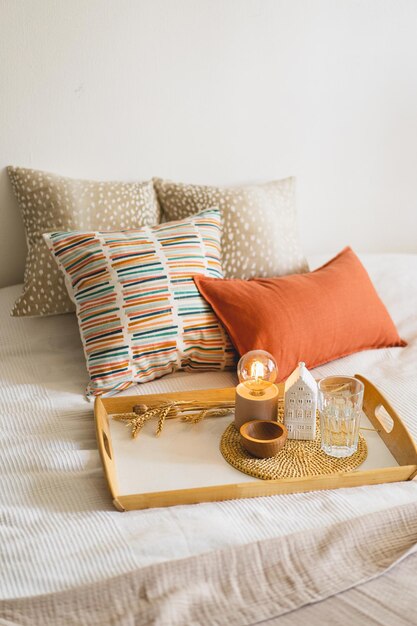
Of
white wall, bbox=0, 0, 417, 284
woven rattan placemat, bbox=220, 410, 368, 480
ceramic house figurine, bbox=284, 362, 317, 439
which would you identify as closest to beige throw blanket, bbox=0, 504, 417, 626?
woven rattan placemat, bbox=220, 410, 368, 480

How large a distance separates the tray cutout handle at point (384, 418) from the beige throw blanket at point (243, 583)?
331 mm

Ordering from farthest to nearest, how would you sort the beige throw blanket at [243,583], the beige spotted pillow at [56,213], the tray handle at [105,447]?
the beige spotted pillow at [56,213] < the tray handle at [105,447] < the beige throw blanket at [243,583]

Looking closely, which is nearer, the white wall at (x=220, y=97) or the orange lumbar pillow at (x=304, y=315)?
the orange lumbar pillow at (x=304, y=315)

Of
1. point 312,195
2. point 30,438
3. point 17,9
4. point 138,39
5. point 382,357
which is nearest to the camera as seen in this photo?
point 30,438

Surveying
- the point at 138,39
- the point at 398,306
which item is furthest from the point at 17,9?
the point at 398,306

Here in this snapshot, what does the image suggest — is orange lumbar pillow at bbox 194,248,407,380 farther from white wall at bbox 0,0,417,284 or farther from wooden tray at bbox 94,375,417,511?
white wall at bbox 0,0,417,284

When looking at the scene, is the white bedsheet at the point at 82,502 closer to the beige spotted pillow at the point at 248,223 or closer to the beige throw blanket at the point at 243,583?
the beige throw blanket at the point at 243,583

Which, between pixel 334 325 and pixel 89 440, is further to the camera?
pixel 334 325

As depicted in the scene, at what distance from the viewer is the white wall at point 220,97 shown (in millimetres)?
1973

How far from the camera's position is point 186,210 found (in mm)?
2004

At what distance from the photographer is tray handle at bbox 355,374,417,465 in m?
1.32

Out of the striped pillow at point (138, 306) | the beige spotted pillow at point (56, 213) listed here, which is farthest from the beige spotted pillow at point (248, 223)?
the striped pillow at point (138, 306)

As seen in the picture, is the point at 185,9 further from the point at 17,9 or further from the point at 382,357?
the point at 382,357

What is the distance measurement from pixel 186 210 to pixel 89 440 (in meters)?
0.83
